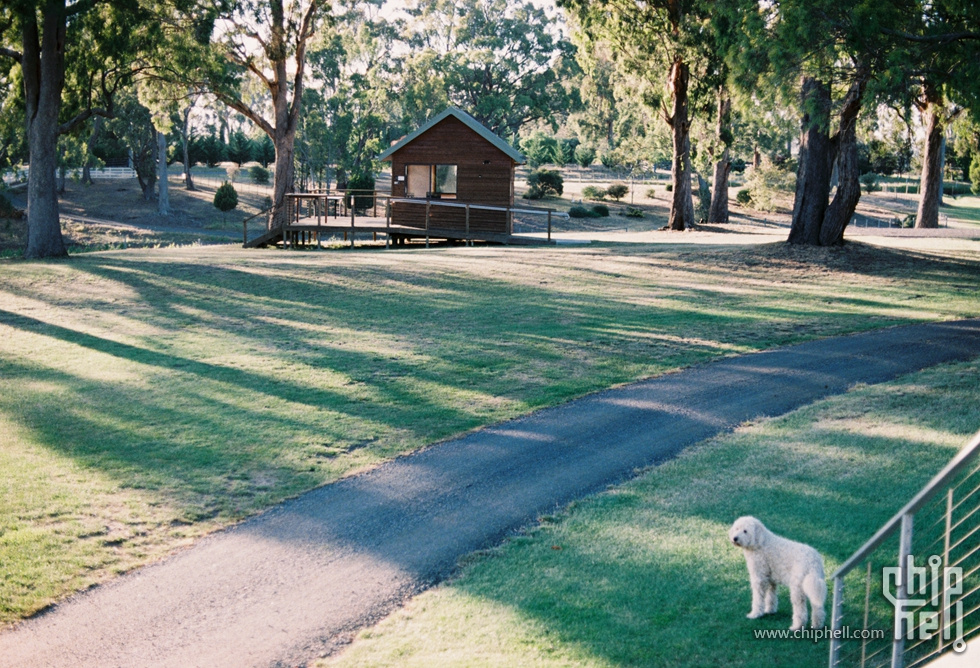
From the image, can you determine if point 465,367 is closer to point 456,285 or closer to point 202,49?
point 456,285

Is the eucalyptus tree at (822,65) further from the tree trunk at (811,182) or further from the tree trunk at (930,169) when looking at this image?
the tree trunk at (930,169)

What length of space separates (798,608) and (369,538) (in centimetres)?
349

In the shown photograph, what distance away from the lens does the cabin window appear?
3778 centimetres

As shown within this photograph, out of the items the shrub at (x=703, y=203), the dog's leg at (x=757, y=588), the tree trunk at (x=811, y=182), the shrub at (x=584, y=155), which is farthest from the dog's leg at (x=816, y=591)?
the shrub at (x=584, y=155)

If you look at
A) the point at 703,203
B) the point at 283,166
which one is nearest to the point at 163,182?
the point at 283,166

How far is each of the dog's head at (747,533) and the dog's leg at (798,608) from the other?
0.36 m

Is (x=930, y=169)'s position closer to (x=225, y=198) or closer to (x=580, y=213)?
(x=580, y=213)

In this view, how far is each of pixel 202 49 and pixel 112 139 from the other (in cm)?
4087

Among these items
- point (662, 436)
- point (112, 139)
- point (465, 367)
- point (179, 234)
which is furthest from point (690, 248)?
point (112, 139)

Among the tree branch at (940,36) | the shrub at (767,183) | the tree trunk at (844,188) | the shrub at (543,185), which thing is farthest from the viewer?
the shrub at (543,185)

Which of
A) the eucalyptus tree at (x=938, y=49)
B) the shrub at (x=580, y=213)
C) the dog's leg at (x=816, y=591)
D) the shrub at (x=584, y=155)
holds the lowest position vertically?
the dog's leg at (x=816, y=591)

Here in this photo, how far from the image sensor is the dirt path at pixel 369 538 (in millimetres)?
5898

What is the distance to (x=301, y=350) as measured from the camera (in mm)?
14461

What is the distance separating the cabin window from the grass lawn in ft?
38.6
